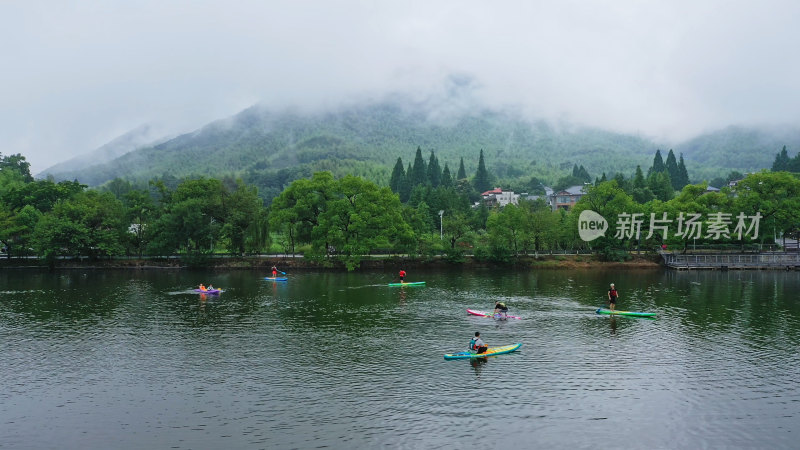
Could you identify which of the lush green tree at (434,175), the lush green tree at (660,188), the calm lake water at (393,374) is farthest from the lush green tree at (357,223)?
the lush green tree at (434,175)

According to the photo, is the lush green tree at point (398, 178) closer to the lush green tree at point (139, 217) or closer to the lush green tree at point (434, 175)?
the lush green tree at point (434, 175)

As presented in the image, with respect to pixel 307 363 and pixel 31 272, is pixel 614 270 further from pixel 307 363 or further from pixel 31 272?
pixel 31 272

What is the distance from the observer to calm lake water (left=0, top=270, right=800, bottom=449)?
71.0ft

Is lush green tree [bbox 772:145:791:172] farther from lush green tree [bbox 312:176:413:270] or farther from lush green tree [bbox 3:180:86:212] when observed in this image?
lush green tree [bbox 3:180:86:212]

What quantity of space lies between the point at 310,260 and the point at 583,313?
51660 millimetres

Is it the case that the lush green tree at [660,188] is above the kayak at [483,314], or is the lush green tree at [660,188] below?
above

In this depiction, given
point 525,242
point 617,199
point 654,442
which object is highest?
point 617,199

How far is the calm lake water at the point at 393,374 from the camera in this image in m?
21.6

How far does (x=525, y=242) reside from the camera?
298 feet

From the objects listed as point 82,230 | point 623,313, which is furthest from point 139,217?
point 623,313

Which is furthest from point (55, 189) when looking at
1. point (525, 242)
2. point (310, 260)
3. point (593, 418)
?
point (593, 418)

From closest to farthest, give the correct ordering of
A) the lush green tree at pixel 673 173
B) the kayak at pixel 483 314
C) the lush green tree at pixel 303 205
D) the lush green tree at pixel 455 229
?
the kayak at pixel 483 314
the lush green tree at pixel 303 205
the lush green tree at pixel 455 229
the lush green tree at pixel 673 173

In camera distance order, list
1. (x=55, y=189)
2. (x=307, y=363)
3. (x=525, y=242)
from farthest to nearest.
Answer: (x=55, y=189), (x=525, y=242), (x=307, y=363)

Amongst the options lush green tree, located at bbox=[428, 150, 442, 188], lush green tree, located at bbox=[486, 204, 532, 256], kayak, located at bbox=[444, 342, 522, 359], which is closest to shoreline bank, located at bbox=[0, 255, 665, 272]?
lush green tree, located at bbox=[486, 204, 532, 256]
